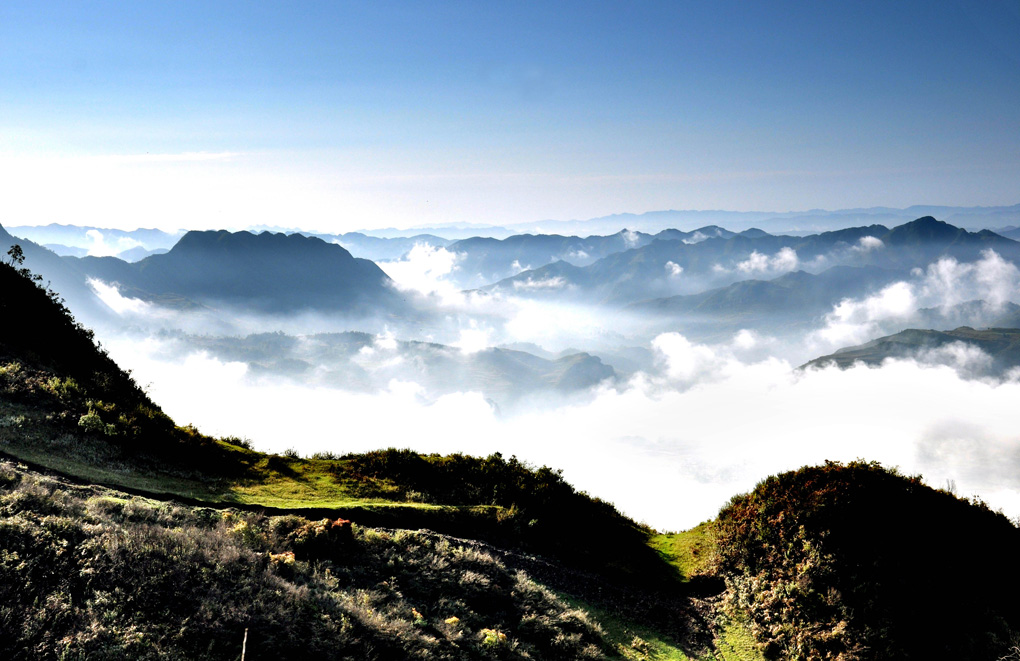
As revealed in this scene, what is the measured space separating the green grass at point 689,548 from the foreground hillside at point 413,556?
0.11 m

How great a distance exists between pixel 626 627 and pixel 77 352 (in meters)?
25.8

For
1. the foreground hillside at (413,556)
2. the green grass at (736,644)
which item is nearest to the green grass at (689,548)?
the foreground hillside at (413,556)

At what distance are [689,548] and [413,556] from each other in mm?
12052

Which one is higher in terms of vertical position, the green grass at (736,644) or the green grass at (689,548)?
the green grass at (689,548)

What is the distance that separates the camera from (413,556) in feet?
48.1

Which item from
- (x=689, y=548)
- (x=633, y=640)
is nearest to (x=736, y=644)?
(x=633, y=640)

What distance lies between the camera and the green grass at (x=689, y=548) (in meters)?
19.0

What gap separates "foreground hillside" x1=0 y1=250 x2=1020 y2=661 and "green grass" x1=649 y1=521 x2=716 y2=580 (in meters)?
0.11

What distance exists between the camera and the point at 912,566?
611 inches

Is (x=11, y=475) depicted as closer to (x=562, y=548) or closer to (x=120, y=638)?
(x=120, y=638)

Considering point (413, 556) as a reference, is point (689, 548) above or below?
below

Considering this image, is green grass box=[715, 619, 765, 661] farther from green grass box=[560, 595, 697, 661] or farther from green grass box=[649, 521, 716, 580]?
green grass box=[649, 521, 716, 580]

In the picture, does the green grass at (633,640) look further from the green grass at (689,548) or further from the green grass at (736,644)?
the green grass at (689,548)

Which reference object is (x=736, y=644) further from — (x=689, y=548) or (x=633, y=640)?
(x=689, y=548)
